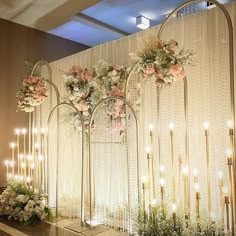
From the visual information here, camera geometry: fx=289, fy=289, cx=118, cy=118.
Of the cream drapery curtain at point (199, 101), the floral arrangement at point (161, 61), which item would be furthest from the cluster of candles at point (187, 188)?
the floral arrangement at point (161, 61)

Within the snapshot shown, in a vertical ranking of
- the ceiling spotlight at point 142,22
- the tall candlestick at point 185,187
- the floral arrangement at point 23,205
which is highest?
the ceiling spotlight at point 142,22

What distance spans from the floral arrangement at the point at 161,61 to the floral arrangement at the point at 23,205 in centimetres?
166

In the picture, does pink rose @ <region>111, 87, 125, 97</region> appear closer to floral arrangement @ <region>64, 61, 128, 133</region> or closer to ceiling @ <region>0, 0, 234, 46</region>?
floral arrangement @ <region>64, 61, 128, 133</region>

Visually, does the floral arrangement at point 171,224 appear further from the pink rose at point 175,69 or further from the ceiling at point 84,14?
the ceiling at point 84,14

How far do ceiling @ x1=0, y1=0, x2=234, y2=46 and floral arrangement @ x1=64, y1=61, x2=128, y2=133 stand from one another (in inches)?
38.5

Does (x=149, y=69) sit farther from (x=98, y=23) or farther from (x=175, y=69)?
(x=98, y=23)

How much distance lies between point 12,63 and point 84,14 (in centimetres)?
113

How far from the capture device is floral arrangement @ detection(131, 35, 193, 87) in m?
1.97

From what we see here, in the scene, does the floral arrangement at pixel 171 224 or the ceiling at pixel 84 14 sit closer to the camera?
the floral arrangement at pixel 171 224

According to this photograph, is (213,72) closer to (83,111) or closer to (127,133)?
(127,133)

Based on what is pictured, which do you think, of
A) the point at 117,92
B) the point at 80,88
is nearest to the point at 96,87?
the point at 80,88

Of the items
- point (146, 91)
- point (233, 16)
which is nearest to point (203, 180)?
point (146, 91)

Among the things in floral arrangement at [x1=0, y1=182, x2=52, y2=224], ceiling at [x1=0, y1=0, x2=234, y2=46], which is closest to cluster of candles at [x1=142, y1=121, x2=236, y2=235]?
floral arrangement at [x1=0, y1=182, x2=52, y2=224]

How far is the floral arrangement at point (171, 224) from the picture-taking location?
1834 mm
